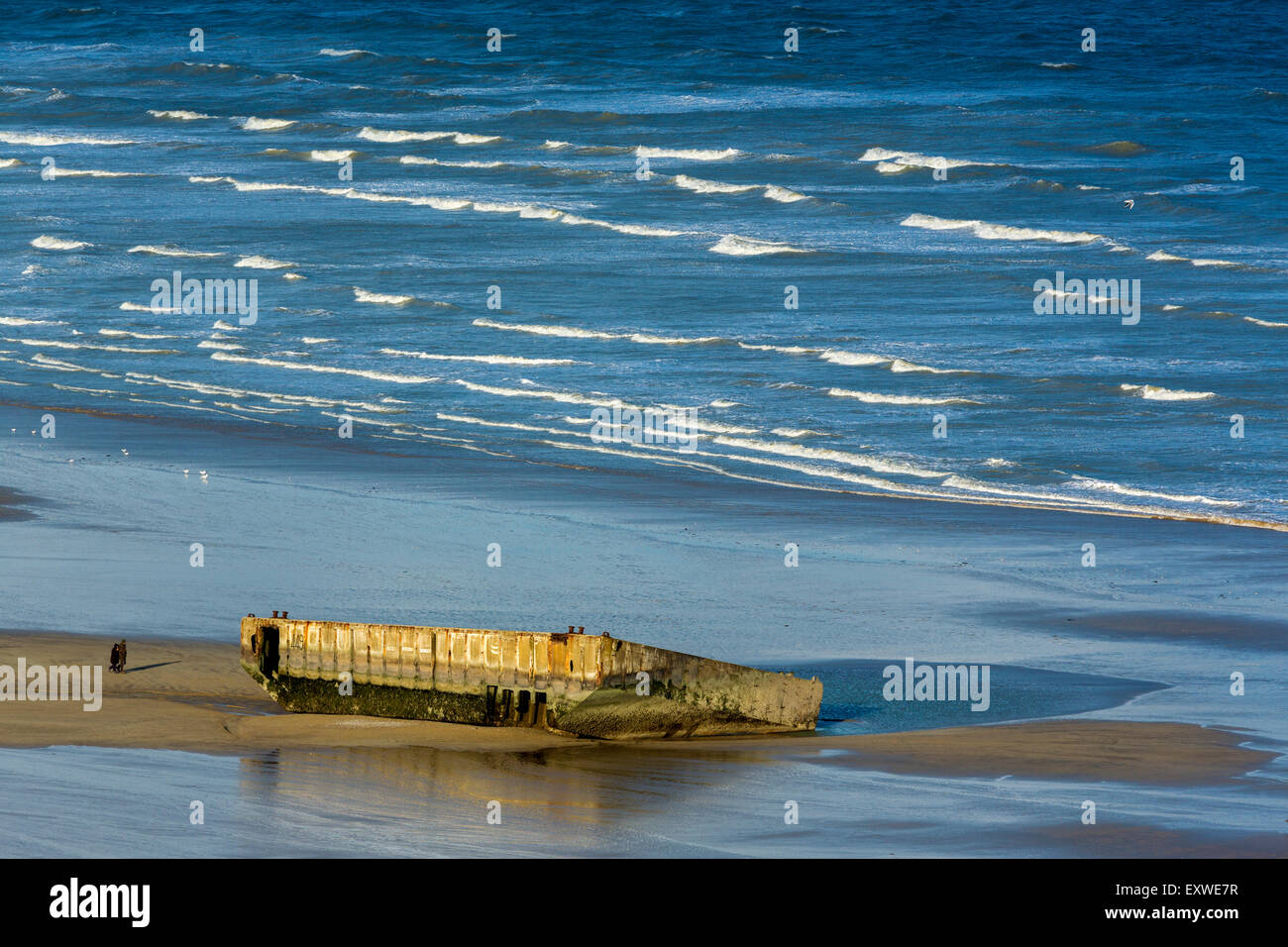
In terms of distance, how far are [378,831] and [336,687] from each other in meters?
3.63

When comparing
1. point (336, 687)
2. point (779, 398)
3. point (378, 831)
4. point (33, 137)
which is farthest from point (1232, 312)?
point (33, 137)

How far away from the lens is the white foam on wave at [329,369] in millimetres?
34594

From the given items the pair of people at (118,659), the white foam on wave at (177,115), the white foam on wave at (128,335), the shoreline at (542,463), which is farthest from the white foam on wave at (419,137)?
the pair of people at (118,659)

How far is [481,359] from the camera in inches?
1444

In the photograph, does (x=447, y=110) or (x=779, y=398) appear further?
(x=447, y=110)

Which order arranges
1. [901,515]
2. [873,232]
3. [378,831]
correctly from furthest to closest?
1. [873,232]
2. [901,515]
3. [378,831]

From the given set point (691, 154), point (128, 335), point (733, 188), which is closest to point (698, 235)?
point (733, 188)

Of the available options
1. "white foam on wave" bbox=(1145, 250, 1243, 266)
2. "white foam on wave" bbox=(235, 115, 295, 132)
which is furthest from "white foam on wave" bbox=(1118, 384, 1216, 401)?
"white foam on wave" bbox=(235, 115, 295, 132)

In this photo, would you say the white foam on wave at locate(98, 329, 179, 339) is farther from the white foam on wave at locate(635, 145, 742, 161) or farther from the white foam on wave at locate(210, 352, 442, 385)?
the white foam on wave at locate(635, 145, 742, 161)

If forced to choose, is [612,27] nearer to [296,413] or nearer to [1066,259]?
[1066,259]

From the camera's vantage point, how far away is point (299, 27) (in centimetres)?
9225

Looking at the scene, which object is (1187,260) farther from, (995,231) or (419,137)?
(419,137)

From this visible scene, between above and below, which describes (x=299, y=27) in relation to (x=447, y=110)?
above

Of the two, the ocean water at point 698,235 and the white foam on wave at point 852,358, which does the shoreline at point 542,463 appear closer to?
the ocean water at point 698,235
